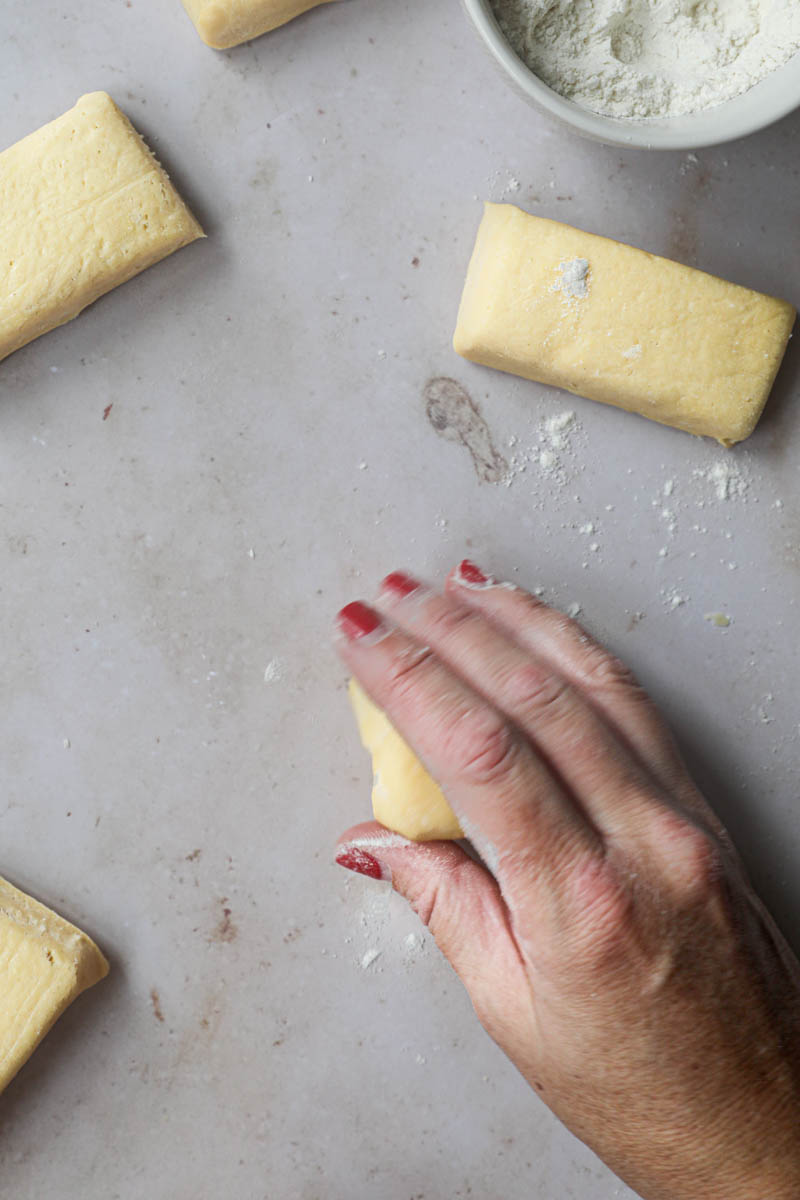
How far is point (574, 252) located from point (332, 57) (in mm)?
378

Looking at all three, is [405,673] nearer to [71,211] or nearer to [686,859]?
[686,859]

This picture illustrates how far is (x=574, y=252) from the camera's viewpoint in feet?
3.42

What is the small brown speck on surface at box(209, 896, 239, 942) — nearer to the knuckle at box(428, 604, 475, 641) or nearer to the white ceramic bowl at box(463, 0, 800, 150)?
the knuckle at box(428, 604, 475, 641)

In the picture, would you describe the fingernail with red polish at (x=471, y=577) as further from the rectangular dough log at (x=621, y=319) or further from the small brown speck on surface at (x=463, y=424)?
the rectangular dough log at (x=621, y=319)

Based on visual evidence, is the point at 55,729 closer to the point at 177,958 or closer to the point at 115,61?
the point at 177,958

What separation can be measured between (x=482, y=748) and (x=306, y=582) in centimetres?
38

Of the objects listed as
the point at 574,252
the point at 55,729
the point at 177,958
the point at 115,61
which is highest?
the point at 115,61

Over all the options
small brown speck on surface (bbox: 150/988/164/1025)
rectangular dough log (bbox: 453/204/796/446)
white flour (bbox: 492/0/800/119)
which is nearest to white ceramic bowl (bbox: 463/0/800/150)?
white flour (bbox: 492/0/800/119)

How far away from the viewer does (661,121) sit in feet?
3.16

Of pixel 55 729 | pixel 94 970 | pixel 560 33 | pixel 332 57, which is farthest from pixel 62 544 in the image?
pixel 560 33

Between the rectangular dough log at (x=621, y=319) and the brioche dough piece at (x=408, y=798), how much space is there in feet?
1.43

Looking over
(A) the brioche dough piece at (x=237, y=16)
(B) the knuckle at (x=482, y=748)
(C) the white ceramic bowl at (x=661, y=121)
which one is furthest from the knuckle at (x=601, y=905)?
(A) the brioche dough piece at (x=237, y=16)

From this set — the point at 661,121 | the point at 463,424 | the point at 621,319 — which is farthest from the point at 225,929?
the point at 661,121

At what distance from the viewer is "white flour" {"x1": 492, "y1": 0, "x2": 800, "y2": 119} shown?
96 centimetres
